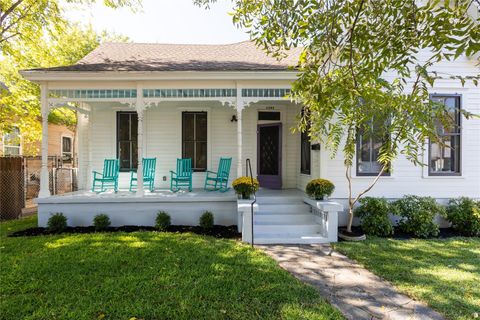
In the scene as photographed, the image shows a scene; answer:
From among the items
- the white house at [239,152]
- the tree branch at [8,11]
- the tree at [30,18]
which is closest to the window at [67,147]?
the tree at [30,18]

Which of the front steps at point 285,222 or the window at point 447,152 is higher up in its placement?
the window at point 447,152

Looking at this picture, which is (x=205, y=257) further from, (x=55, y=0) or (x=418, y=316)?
(x=55, y=0)

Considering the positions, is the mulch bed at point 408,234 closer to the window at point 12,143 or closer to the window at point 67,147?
the window at point 12,143

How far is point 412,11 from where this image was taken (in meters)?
2.47

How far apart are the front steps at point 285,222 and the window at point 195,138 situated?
2.61 m

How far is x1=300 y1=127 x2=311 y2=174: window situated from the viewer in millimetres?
7554

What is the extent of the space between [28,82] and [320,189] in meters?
13.1

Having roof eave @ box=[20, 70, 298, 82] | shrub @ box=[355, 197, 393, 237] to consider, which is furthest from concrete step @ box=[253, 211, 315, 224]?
roof eave @ box=[20, 70, 298, 82]

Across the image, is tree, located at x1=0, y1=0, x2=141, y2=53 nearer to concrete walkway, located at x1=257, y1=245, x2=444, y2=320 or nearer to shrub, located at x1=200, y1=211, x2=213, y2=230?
shrub, located at x1=200, y1=211, x2=213, y2=230

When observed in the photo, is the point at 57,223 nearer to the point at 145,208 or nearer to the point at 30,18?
the point at 145,208

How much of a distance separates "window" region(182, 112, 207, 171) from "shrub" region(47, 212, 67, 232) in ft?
11.9

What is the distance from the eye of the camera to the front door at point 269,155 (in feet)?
27.1

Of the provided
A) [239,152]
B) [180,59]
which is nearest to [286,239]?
[239,152]

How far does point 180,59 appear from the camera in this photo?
776 cm
